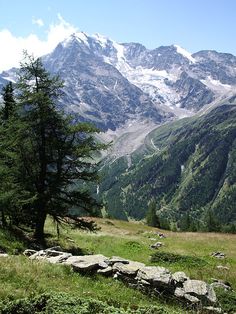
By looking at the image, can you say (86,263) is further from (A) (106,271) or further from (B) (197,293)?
(B) (197,293)

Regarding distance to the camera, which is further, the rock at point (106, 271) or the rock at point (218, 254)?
the rock at point (218, 254)

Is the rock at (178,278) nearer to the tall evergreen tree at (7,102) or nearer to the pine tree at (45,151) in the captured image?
the pine tree at (45,151)

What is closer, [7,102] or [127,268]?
[127,268]

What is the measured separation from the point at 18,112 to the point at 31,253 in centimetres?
1427

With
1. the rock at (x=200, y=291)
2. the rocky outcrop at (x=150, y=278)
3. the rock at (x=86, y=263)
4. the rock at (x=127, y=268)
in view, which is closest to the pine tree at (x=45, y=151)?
the rock at (x=86, y=263)

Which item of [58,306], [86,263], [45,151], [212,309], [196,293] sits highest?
[45,151]

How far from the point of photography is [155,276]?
18.7 meters

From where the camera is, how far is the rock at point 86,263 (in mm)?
19094

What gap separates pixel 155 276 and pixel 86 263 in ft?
10.5

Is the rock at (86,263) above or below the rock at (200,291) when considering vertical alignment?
above

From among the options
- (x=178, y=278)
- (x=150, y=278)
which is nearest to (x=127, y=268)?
(x=150, y=278)

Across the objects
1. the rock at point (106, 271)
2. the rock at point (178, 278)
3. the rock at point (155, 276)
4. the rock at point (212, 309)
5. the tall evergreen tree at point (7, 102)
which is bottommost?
the rock at point (212, 309)

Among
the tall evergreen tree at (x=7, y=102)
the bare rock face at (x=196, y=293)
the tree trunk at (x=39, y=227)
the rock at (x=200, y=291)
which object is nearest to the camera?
the bare rock face at (x=196, y=293)

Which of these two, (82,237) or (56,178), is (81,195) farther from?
(82,237)
